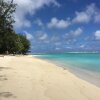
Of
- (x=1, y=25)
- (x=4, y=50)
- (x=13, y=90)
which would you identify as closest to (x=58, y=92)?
(x=13, y=90)

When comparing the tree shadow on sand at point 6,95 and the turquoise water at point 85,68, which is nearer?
the tree shadow on sand at point 6,95

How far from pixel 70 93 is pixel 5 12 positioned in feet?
41.0

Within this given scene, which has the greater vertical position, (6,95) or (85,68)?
(85,68)

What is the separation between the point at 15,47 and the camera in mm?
83250

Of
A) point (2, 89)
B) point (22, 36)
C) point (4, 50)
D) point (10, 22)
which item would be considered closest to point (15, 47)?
point (4, 50)

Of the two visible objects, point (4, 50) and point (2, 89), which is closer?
point (2, 89)

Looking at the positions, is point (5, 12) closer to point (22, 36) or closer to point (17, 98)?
point (17, 98)

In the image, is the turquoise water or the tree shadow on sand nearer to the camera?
the tree shadow on sand

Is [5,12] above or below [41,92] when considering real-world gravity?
above

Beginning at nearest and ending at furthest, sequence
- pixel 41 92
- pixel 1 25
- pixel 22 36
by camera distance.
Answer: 1. pixel 41 92
2. pixel 1 25
3. pixel 22 36

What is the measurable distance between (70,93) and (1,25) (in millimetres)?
11787

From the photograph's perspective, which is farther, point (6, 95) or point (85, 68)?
point (85, 68)

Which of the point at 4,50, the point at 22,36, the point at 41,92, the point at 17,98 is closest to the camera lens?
the point at 17,98

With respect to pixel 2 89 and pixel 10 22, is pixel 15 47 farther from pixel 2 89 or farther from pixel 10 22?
pixel 2 89
